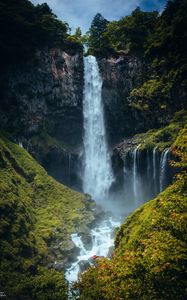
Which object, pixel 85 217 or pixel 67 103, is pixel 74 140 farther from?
pixel 85 217

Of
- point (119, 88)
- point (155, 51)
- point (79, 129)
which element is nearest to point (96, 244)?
point (79, 129)

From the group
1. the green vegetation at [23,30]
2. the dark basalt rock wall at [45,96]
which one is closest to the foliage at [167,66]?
the dark basalt rock wall at [45,96]

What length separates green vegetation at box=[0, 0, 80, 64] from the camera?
45.5m

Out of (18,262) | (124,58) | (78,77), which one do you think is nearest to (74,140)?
(78,77)

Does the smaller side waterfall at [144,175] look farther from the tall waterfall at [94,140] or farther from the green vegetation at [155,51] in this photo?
the green vegetation at [155,51]

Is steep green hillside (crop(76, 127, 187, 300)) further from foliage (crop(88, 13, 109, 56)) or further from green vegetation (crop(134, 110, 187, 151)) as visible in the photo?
foliage (crop(88, 13, 109, 56))

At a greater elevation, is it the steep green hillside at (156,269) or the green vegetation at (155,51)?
the green vegetation at (155,51)

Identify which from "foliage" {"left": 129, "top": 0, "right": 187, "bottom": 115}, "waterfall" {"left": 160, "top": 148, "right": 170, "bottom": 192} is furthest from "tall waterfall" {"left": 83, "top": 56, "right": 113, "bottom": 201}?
"waterfall" {"left": 160, "top": 148, "right": 170, "bottom": 192}

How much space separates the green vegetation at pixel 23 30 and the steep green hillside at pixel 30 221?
15.1 meters

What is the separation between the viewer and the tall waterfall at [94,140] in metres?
50.6

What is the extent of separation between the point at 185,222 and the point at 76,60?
4715cm

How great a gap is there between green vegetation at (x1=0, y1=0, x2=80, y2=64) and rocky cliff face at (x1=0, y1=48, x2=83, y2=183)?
169 cm

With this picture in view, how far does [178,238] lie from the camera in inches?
450

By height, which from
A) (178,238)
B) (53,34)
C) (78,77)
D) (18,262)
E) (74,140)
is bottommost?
(18,262)
